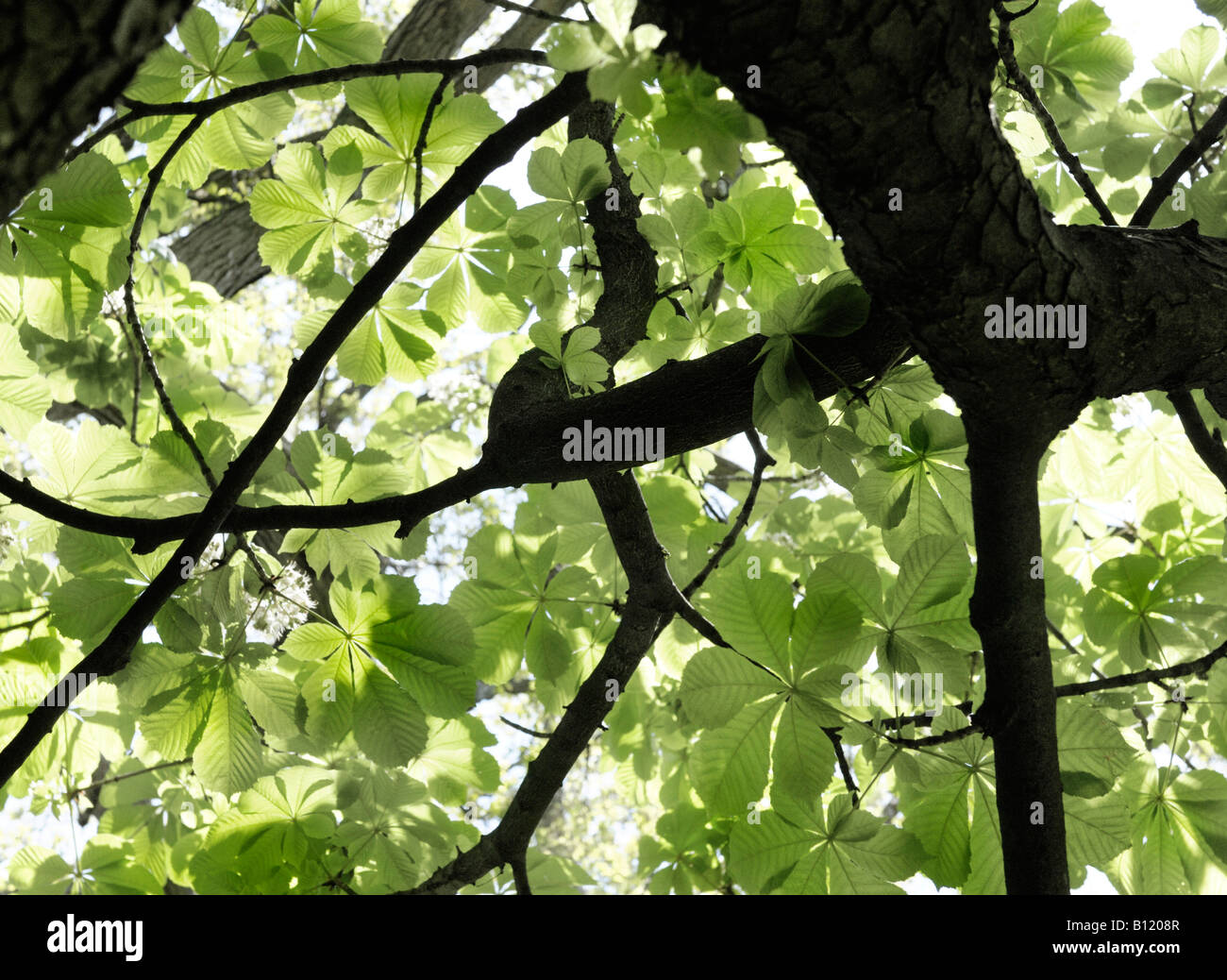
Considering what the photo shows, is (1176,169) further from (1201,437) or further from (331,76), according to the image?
(331,76)

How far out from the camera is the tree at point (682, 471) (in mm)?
1003

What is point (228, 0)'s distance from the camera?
2.05 meters

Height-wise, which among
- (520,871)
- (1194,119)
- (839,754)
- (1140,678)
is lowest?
(520,871)

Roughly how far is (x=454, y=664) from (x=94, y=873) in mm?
1302

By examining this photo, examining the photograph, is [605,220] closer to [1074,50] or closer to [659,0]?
[1074,50]

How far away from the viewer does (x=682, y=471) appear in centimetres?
248

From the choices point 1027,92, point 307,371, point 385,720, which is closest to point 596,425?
point 307,371

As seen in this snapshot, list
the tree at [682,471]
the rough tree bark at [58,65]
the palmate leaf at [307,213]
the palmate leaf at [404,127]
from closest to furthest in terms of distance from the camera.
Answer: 1. the rough tree bark at [58,65]
2. the tree at [682,471]
3. the palmate leaf at [404,127]
4. the palmate leaf at [307,213]

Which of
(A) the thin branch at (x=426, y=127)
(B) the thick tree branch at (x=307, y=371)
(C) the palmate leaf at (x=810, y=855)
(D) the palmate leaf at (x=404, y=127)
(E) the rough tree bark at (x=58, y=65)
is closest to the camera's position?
(E) the rough tree bark at (x=58, y=65)

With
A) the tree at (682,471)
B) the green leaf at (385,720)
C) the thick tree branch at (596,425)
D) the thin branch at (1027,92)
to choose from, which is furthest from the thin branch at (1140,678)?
the green leaf at (385,720)

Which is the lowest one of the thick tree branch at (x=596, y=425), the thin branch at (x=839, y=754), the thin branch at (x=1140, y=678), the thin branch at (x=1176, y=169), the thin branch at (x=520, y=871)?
the thin branch at (x=520, y=871)

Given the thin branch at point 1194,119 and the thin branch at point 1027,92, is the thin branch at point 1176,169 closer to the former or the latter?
the thin branch at point 1027,92

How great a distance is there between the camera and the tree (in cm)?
100
